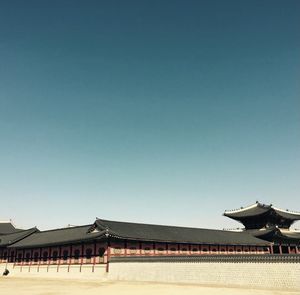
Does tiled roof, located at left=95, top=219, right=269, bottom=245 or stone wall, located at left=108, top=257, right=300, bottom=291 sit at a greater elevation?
tiled roof, located at left=95, top=219, right=269, bottom=245

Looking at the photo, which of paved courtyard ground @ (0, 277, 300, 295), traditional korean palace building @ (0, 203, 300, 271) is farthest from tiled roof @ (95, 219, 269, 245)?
paved courtyard ground @ (0, 277, 300, 295)

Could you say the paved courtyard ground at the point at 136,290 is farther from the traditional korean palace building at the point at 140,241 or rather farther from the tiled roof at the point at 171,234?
the tiled roof at the point at 171,234

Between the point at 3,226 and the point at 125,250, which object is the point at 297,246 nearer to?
the point at 125,250

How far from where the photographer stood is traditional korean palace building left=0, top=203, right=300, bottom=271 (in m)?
32.3

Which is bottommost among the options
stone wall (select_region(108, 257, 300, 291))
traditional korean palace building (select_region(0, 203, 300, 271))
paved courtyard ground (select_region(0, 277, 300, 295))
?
paved courtyard ground (select_region(0, 277, 300, 295))

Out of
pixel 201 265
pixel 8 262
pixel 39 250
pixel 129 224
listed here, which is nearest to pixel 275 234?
pixel 129 224

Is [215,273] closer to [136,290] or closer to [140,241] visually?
[136,290]

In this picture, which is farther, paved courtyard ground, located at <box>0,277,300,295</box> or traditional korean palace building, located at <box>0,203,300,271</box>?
traditional korean palace building, located at <box>0,203,300,271</box>

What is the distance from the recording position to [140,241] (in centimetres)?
3388

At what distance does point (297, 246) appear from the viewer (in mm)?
49188

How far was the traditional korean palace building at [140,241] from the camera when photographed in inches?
1271

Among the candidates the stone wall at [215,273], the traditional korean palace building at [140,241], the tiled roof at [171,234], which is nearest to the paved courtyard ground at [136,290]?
the stone wall at [215,273]

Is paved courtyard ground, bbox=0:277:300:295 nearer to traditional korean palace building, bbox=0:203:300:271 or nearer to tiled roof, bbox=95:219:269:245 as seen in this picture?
traditional korean palace building, bbox=0:203:300:271

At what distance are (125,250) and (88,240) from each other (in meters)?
3.79
